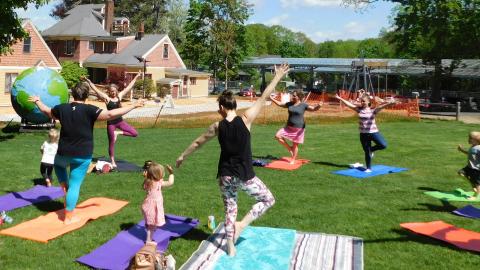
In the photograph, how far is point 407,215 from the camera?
856cm

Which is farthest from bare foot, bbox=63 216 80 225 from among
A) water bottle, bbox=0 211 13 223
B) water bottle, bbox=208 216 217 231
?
water bottle, bbox=208 216 217 231

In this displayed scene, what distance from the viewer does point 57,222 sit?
772 cm

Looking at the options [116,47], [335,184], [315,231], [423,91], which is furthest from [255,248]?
[116,47]


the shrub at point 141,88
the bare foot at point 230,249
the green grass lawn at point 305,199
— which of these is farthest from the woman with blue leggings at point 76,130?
the shrub at point 141,88

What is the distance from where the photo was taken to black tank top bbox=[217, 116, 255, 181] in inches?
250

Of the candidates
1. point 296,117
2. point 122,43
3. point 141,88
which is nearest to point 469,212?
point 296,117

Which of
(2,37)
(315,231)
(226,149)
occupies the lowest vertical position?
(315,231)

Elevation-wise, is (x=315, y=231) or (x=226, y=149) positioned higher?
(x=226, y=149)

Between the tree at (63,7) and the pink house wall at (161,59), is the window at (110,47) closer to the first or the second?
the pink house wall at (161,59)

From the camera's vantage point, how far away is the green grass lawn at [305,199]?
21.7ft

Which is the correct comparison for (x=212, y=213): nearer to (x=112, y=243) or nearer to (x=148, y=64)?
(x=112, y=243)

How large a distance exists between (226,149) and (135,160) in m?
8.19

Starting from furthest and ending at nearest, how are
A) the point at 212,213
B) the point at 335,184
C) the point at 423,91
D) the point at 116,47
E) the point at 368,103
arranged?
the point at 116,47
the point at 423,91
the point at 368,103
the point at 335,184
the point at 212,213

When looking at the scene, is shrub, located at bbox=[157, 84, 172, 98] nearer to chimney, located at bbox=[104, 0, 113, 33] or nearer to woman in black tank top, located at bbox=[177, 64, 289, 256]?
chimney, located at bbox=[104, 0, 113, 33]
